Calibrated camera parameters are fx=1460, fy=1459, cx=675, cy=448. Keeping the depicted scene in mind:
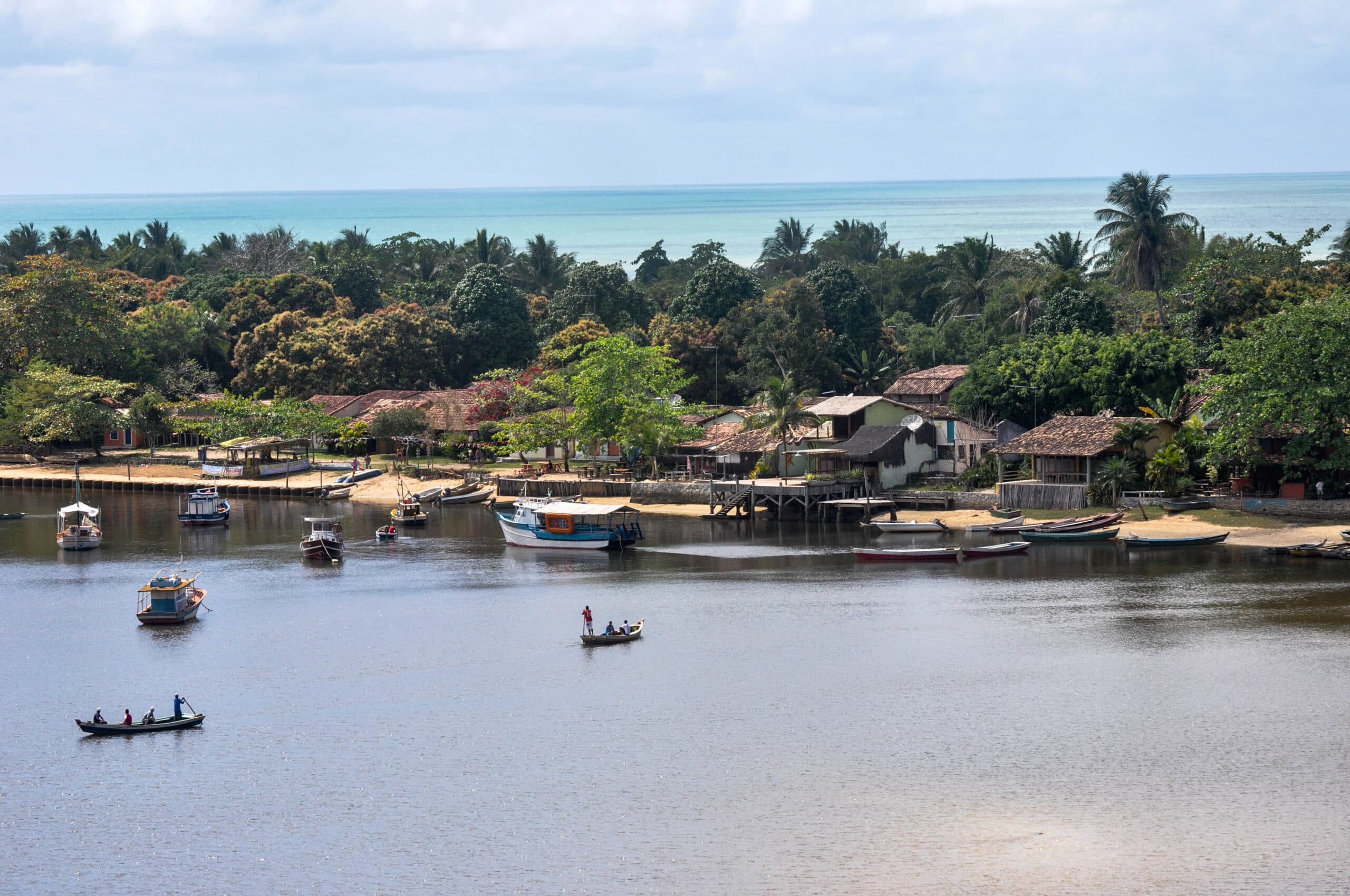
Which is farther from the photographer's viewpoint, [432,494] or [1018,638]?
[432,494]

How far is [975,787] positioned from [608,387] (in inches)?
2239

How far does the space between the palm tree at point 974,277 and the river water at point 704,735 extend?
181ft

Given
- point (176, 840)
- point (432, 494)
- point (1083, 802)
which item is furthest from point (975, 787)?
point (432, 494)

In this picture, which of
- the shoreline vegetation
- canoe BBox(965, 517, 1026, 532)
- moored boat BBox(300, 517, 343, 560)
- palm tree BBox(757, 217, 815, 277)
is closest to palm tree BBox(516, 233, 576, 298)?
the shoreline vegetation

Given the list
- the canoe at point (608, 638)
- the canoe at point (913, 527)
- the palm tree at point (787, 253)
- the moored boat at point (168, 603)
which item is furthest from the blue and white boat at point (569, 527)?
the palm tree at point (787, 253)

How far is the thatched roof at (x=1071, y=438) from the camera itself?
74.6 metres

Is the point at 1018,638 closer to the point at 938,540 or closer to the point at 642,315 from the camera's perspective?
the point at 938,540

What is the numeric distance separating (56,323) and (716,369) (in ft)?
173

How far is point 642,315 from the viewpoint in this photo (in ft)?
417

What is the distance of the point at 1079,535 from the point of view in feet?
231

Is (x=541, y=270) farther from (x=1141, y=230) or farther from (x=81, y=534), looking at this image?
(x=81, y=534)

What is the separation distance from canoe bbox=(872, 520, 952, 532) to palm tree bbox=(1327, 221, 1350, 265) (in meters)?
32.2

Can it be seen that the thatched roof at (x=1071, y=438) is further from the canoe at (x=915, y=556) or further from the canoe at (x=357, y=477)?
the canoe at (x=357, y=477)

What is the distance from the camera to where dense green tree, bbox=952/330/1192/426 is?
266ft
